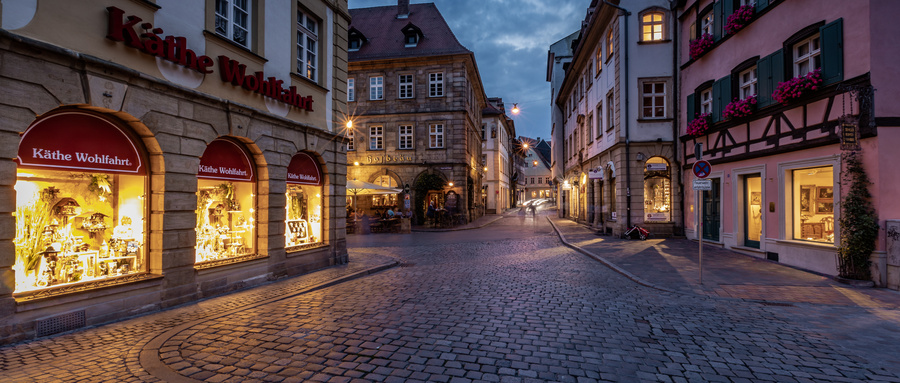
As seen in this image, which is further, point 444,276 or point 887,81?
point 444,276

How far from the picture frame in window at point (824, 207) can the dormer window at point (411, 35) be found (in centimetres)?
2535

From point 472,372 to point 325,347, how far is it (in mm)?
1862

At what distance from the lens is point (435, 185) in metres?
29.5

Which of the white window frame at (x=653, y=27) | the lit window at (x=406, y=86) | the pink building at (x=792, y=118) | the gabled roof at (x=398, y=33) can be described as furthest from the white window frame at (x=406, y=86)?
the pink building at (x=792, y=118)

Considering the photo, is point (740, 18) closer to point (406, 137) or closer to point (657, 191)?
point (657, 191)

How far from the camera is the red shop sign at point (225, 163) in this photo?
8516 millimetres

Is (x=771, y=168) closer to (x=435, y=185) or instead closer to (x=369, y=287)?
(x=369, y=287)

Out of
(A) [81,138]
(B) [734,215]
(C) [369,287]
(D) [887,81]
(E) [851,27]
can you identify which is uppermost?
(E) [851,27]

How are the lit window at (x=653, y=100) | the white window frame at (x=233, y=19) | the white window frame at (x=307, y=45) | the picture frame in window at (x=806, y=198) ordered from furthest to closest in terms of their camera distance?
the lit window at (x=653, y=100), the picture frame in window at (x=806, y=198), the white window frame at (x=307, y=45), the white window frame at (x=233, y=19)

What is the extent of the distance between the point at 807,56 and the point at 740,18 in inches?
119

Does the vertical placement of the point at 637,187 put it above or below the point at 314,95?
below

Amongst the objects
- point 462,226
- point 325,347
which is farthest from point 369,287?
point 462,226

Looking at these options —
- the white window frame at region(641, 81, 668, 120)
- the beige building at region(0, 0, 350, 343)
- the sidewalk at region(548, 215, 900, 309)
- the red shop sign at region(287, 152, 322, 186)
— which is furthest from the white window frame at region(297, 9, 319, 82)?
the white window frame at region(641, 81, 668, 120)

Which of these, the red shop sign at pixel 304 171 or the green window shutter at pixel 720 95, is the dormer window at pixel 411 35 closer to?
the green window shutter at pixel 720 95
